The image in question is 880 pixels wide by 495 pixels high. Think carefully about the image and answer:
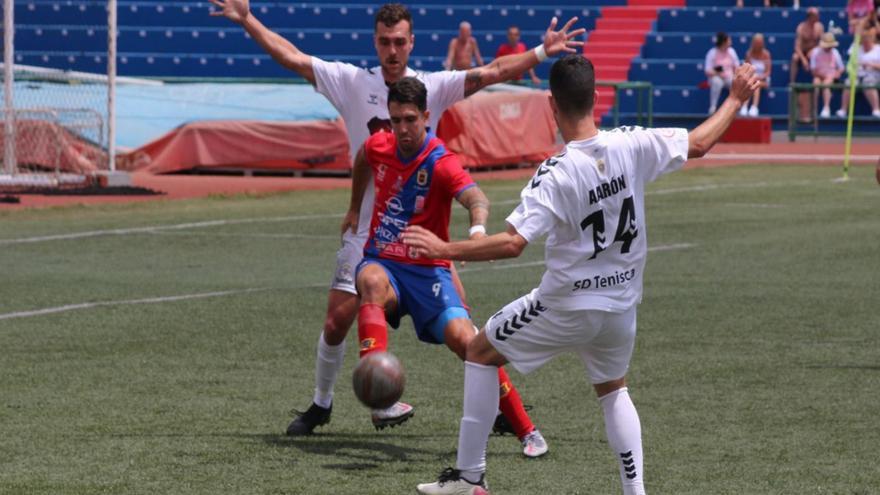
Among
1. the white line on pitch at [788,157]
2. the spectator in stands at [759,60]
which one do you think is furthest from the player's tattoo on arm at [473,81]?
the spectator in stands at [759,60]

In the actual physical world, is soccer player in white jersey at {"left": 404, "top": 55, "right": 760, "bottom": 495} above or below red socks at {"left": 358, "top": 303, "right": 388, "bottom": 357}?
above

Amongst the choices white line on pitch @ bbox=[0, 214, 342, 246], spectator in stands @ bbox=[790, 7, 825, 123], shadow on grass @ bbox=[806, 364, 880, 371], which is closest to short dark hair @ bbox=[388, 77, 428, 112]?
shadow on grass @ bbox=[806, 364, 880, 371]

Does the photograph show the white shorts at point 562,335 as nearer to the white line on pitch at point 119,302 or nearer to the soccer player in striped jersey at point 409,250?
the soccer player in striped jersey at point 409,250

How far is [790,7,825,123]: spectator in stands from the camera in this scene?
36.7m

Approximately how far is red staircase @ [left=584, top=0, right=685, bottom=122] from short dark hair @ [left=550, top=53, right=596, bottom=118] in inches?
1258

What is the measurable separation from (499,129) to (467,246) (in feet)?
73.6

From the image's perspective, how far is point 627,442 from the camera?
22.8 feet

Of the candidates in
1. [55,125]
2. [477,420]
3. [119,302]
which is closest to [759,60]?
[55,125]

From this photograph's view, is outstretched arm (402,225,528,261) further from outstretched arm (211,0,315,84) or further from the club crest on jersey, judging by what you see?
outstretched arm (211,0,315,84)

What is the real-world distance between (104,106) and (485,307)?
14.1m

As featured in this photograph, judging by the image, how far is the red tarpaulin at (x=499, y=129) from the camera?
27.8 meters

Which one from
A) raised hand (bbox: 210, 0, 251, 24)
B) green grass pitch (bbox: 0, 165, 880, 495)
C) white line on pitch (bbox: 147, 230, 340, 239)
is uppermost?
raised hand (bbox: 210, 0, 251, 24)

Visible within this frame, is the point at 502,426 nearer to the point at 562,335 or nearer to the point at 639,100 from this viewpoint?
the point at 562,335

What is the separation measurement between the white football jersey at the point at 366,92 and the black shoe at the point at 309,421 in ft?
3.44
